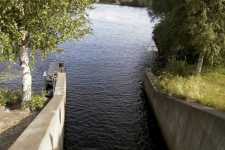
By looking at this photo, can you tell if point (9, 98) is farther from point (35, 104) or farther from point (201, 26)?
point (201, 26)

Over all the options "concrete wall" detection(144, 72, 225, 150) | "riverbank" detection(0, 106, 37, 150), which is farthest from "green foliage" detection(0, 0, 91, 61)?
"concrete wall" detection(144, 72, 225, 150)

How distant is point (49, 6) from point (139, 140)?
14269 mm

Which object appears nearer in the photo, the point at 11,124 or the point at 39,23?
the point at 11,124

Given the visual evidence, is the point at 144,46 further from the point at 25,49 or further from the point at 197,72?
the point at 25,49

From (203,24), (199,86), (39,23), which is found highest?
(39,23)

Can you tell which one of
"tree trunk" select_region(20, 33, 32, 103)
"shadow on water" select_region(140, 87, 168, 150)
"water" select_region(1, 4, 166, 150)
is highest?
"tree trunk" select_region(20, 33, 32, 103)

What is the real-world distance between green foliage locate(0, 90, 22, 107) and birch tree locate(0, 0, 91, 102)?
1.79 meters

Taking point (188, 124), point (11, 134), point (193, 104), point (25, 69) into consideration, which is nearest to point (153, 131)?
point (193, 104)

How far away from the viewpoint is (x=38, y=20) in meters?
23.0

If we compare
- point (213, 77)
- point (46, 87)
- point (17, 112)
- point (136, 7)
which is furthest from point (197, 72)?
point (136, 7)

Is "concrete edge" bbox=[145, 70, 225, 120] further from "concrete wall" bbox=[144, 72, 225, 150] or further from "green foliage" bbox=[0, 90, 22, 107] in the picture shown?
"green foliage" bbox=[0, 90, 22, 107]

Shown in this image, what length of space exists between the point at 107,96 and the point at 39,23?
17054 millimetres

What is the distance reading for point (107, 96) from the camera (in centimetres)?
3869

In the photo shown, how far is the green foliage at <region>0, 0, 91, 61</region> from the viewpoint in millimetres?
22344
